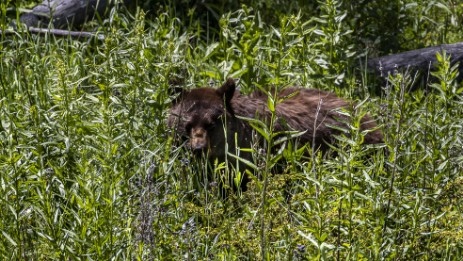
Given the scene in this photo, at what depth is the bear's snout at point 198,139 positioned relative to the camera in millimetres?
7086

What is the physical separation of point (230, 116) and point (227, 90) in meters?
0.25

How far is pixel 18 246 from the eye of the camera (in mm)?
4867

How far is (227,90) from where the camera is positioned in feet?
24.0

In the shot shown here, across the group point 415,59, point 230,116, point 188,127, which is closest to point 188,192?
point 188,127

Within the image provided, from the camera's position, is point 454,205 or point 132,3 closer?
point 454,205

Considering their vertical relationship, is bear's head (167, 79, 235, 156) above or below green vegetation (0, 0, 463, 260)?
below

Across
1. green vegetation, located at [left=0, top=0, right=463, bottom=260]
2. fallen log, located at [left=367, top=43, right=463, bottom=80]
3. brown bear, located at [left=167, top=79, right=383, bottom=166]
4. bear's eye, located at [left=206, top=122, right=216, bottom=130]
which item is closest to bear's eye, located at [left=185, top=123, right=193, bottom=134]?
brown bear, located at [left=167, top=79, right=383, bottom=166]

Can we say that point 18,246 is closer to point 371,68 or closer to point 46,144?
point 46,144

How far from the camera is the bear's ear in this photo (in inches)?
287

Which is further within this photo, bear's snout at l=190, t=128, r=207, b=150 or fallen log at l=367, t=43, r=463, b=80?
fallen log at l=367, t=43, r=463, b=80

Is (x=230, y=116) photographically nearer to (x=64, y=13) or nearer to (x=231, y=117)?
(x=231, y=117)

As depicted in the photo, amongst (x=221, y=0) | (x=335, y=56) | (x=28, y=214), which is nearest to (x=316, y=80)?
(x=335, y=56)

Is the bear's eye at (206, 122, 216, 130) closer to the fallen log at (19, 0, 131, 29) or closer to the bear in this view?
the bear

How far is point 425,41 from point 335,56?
2.07m
